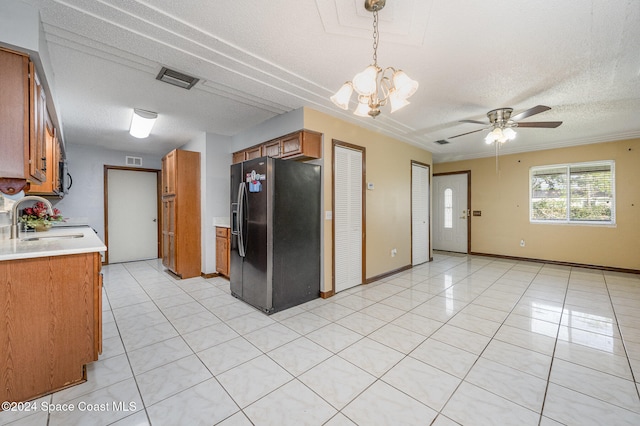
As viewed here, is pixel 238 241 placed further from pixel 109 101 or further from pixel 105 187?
pixel 105 187

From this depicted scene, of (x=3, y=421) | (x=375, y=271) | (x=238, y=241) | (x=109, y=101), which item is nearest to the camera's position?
(x=3, y=421)

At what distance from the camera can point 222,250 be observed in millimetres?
4547

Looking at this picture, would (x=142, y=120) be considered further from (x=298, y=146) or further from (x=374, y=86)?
(x=374, y=86)

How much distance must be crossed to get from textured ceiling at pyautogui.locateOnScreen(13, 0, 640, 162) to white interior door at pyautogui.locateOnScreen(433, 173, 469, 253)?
3.16 metres

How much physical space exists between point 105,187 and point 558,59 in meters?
7.70

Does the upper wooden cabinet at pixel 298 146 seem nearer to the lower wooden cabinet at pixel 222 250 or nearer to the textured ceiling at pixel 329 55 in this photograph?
the textured ceiling at pixel 329 55

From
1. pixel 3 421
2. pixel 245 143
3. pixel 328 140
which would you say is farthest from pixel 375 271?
pixel 3 421

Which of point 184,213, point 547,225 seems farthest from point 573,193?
point 184,213

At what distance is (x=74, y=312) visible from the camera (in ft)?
6.24

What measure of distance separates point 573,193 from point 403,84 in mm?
6007

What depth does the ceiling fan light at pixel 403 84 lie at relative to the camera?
68.8 inches

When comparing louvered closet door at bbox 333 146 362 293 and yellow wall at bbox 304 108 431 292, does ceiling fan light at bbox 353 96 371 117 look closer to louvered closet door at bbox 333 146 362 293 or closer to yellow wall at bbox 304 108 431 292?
yellow wall at bbox 304 108 431 292

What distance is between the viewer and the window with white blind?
5051 millimetres

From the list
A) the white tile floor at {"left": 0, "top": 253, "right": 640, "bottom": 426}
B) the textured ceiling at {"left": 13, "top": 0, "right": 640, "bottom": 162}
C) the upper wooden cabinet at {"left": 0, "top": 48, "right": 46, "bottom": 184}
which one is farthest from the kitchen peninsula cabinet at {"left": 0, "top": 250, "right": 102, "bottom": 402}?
the textured ceiling at {"left": 13, "top": 0, "right": 640, "bottom": 162}
